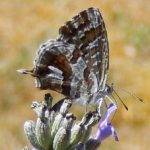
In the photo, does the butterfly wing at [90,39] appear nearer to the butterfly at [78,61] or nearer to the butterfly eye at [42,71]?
the butterfly at [78,61]

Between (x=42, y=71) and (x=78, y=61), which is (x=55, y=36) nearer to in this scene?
(x=78, y=61)

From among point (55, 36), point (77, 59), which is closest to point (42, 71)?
point (77, 59)

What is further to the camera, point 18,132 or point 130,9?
point 130,9

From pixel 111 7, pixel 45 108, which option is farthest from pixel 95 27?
pixel 111 7

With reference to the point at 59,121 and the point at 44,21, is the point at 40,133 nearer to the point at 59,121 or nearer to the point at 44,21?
the point at 59,121

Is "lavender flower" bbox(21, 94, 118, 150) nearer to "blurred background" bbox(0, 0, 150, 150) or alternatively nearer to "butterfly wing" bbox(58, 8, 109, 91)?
"butterfly wing" bbox(58, 8, 109, 91)
